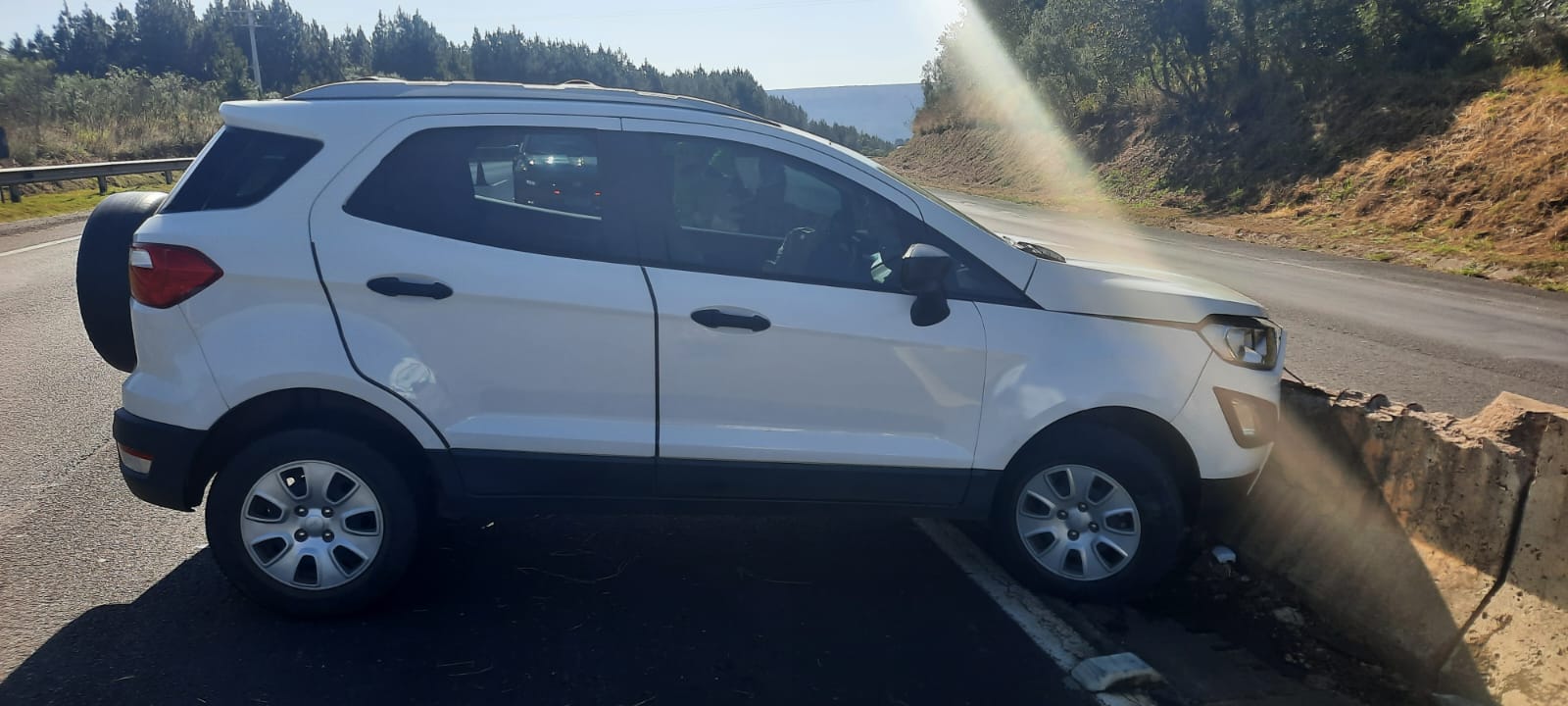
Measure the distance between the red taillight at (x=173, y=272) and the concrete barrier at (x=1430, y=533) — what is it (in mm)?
4255

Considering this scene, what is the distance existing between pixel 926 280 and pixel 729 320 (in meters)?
0.75

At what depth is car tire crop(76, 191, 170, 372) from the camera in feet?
13.8

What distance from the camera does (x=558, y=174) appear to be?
158 inches

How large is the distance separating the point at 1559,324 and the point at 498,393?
1233cm

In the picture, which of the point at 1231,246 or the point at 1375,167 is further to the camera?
the point at 1375,167

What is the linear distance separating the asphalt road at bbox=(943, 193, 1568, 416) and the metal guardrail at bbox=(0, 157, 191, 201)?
62.7ft

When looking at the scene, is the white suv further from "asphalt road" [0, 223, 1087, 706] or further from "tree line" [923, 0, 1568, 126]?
"tree line" [923, 0, 1568, 126]

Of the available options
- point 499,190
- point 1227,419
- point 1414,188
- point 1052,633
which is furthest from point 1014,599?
point 1414,188

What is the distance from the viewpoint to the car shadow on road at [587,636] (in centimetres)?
343

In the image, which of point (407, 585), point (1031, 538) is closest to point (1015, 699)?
point (1031, 538)

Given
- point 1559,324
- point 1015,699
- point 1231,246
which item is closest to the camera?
point 1015,699

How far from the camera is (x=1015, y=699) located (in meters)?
3.47

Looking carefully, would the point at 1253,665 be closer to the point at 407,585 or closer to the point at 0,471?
the point at 407,585

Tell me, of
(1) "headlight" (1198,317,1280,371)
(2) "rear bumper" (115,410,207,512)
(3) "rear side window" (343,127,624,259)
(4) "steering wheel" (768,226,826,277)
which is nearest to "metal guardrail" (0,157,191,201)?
(2) "rear bumper" (115,410,207,512)
